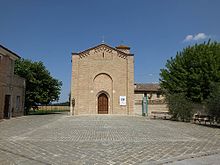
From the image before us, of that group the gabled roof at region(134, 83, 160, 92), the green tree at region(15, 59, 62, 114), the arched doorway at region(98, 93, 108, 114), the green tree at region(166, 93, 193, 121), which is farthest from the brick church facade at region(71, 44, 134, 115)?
the gabled roof at region(134, 83, 160, 92)

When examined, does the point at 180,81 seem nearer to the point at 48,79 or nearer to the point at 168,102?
the point at 168,102

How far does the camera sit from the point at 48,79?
34562 millimetres

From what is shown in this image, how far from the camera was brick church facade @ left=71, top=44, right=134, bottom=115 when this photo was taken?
115ft

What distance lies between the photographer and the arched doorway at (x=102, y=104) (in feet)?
116

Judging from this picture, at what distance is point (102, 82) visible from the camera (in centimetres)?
3603

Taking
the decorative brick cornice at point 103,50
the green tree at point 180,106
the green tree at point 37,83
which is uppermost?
the decorative brick cornice at point 103,50

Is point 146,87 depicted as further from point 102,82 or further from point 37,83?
point 37,83

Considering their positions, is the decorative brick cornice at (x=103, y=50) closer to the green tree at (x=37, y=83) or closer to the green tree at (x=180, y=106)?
the green tree at (x=37, y=83)

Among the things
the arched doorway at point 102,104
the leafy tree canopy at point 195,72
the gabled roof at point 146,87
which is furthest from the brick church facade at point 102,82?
the gabled roof at point 146,87

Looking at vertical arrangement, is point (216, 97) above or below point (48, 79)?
below

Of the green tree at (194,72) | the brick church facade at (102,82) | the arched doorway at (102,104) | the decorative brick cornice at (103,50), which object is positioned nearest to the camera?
the green tree at (194,72)

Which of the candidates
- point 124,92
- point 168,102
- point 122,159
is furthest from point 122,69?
point 122,159

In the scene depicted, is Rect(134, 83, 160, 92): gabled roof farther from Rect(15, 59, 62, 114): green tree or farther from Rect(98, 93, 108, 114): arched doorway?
Rect(15, 59, 62, 114): green tree

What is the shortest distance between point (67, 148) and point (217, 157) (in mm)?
4715
